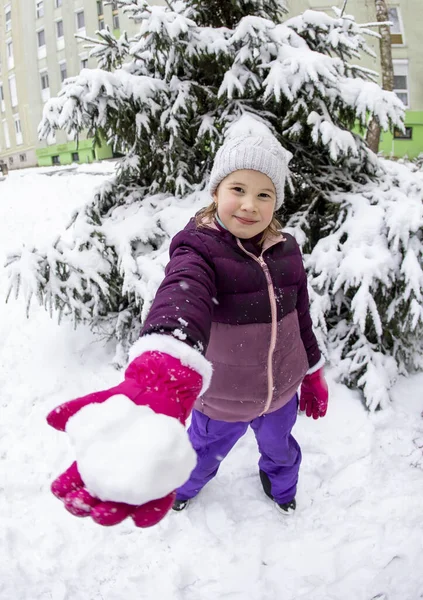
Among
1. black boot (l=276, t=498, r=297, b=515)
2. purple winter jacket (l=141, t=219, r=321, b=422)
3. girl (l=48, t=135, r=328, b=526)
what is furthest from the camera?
black boot (l=276, t=498, r=297, b=515)

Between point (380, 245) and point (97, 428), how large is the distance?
8.89 ft

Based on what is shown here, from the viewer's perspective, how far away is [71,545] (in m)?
2.26

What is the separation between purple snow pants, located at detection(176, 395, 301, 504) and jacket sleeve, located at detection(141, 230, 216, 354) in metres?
0.99

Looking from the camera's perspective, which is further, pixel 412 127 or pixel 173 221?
pixel 412 127

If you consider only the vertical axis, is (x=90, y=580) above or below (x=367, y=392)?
below

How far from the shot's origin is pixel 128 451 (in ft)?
2.50

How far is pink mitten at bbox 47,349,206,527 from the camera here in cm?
77

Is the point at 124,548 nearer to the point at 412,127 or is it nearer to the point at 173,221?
the point at 173,221

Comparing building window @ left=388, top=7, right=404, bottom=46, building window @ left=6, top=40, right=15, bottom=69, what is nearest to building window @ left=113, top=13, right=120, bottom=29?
building window @ left=6, top=40, right=15, bottom=69

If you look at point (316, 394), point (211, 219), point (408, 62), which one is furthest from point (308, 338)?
point (408, 62)

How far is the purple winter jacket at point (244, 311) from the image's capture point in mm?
1479

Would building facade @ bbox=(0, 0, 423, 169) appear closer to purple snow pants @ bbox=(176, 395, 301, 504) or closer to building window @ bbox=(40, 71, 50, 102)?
building window @ bbox=(40, 71, 50, 102)

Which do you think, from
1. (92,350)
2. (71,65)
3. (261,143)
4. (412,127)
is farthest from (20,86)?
(261,143)

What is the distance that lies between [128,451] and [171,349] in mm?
285
